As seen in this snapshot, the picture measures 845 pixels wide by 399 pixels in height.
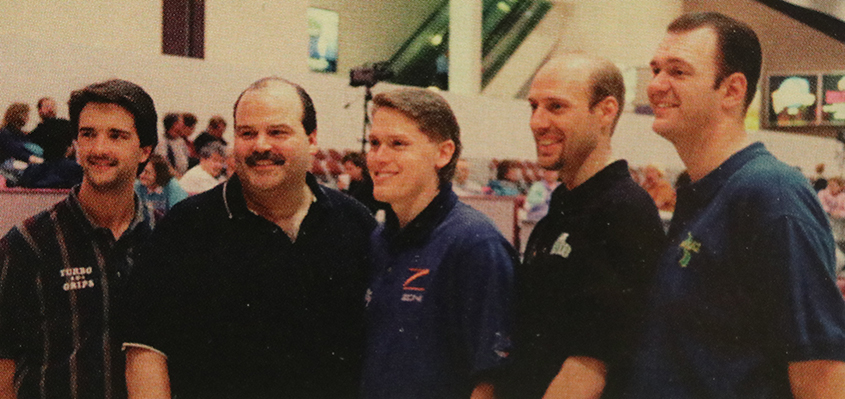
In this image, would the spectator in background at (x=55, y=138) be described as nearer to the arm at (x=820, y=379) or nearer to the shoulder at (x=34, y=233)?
the shoulder at (x=34, y=233)

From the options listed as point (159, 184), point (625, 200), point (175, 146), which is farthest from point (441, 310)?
point (175, 146)

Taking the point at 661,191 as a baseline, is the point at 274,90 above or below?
above

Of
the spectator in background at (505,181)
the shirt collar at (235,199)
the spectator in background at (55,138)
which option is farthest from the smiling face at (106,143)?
the spectator in background at (505,181)

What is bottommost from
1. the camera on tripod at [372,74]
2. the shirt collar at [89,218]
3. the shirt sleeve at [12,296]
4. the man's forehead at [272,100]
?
the shirt sleeve at [12,296]

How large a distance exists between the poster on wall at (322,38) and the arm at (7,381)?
952 centimetres

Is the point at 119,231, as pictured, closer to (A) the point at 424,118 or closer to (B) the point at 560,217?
(A) the point at 424,118

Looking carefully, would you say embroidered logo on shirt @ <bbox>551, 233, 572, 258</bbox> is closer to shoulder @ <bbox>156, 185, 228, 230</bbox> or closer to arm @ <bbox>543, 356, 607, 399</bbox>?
arm @ <bbox>543, 356, 607, 399</bbox>

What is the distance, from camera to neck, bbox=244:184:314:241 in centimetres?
169

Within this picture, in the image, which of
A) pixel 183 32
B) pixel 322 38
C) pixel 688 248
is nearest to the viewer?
pixel 688 248

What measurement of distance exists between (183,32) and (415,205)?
7.64 meters

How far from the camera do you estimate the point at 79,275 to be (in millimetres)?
1723

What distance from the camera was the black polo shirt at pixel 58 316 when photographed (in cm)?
167

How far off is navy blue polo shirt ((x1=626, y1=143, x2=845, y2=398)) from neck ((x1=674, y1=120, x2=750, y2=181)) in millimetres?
23

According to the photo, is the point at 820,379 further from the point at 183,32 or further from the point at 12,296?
the point at 183,32
